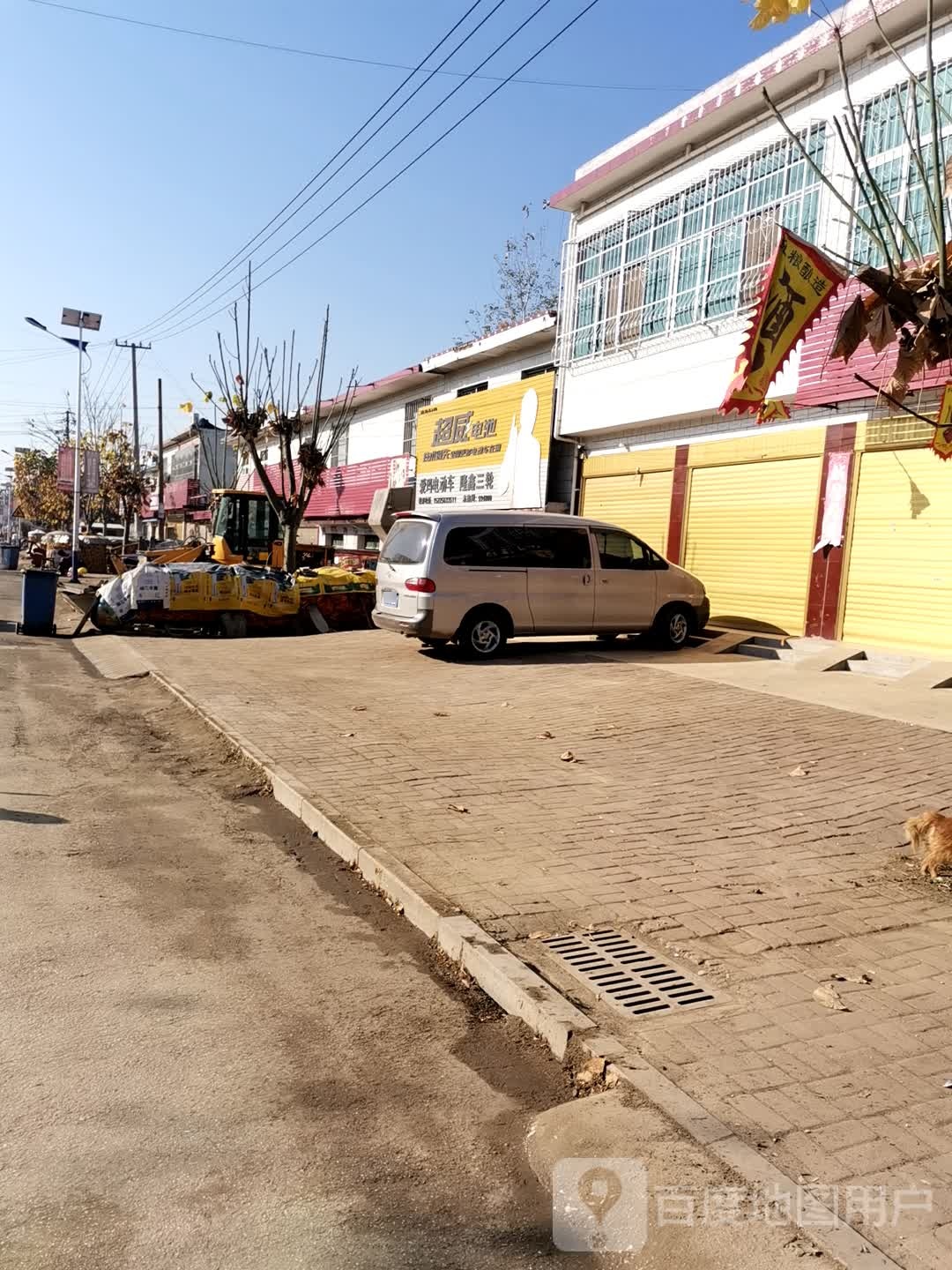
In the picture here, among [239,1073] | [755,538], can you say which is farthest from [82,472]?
[239,1073]

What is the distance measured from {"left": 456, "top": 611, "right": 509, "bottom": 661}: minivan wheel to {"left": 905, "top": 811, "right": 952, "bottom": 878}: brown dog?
827cm

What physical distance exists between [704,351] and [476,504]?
8.58 m

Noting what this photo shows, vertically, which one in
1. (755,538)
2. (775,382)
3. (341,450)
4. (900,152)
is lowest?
(755,538)

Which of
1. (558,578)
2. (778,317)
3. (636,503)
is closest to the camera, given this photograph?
(778,317)

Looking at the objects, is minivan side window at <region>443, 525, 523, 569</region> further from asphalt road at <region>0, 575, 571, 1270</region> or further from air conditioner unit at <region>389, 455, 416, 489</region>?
air conditioner unit at <region>389, 455, 416, 489</region>

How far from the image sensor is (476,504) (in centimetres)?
2372

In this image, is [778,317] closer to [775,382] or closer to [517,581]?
[775,382]

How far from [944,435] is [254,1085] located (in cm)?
1054

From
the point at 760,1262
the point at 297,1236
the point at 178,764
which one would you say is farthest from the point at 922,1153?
the point at 178,764

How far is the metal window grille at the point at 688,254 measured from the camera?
1454 cm

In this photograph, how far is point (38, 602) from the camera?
16844mm

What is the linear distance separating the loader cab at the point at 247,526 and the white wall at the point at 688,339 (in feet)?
33.9

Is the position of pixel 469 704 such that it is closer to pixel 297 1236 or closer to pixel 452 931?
pixel 452 931

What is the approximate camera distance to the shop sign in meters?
21.1
